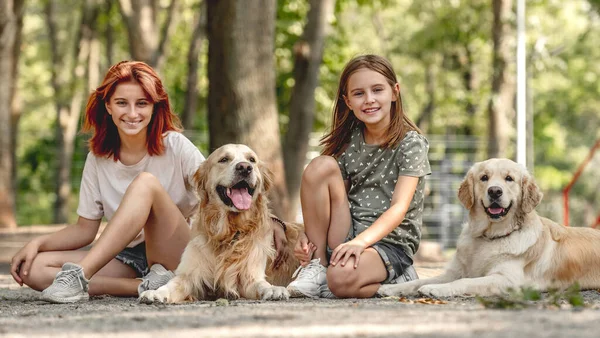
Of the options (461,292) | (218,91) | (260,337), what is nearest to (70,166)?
(218,91)

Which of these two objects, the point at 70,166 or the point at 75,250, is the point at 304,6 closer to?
the point at 70,166

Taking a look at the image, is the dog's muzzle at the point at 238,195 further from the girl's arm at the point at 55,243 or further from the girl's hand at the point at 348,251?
the girl's arm at the point at 55,243

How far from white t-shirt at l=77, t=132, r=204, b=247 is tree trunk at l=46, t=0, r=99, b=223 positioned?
1288 cm

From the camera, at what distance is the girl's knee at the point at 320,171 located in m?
5.57

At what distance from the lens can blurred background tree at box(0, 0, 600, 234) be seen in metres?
9.32

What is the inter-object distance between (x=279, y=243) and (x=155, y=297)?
3.38ft

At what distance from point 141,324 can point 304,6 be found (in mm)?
12835

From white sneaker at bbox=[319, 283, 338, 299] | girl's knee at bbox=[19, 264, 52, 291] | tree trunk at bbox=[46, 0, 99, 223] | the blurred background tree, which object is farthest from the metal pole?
girl's knee at bbox=[19, 264, 52, 291]

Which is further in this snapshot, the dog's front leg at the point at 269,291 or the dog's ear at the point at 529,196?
the dog's ear at the point at 529,196

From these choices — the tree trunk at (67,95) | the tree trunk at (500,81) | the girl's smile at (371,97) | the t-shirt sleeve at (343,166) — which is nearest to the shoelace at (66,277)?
the t-shirt sleeve at (343,166)

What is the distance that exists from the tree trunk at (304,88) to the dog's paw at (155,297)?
22.6 feet

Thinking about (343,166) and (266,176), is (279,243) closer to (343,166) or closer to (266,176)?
(266,176)

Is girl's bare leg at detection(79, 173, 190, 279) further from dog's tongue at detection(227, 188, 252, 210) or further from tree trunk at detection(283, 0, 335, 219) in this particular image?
tree trunk at detection(283, 0, 335, 219)

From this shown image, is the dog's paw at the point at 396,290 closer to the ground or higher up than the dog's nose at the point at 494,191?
closer to the ground
